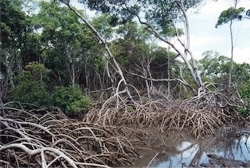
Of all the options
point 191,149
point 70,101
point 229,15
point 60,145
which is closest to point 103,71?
point 229,15

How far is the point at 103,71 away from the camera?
56.9ft

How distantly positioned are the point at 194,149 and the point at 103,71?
12335 mm

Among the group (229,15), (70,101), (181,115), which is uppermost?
(229,15)

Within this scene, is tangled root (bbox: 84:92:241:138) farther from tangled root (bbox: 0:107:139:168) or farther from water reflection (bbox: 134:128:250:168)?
tangled root (bbox: 0:107:139:168)

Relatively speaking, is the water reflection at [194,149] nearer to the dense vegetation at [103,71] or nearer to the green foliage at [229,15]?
the dense vegetation at [103,71]

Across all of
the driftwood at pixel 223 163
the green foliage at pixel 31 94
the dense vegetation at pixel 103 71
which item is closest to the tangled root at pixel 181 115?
the dense vegetation at pixel 103 71

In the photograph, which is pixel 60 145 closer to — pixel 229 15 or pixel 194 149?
pixel 194 149

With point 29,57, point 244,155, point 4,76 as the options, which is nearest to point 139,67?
point 29,57

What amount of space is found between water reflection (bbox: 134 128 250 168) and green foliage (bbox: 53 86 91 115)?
3.09 meters

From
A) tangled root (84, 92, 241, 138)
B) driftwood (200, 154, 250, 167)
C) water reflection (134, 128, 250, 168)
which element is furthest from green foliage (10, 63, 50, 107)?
driftwood (200, 154, 250, 167)

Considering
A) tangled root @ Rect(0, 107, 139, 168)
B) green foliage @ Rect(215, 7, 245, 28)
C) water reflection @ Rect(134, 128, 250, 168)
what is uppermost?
green foliage @ Rect(215, 7, 245, 28)

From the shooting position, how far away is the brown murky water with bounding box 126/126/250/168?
454cm

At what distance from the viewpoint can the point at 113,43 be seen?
15.3m

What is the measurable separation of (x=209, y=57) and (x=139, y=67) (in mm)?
6307
